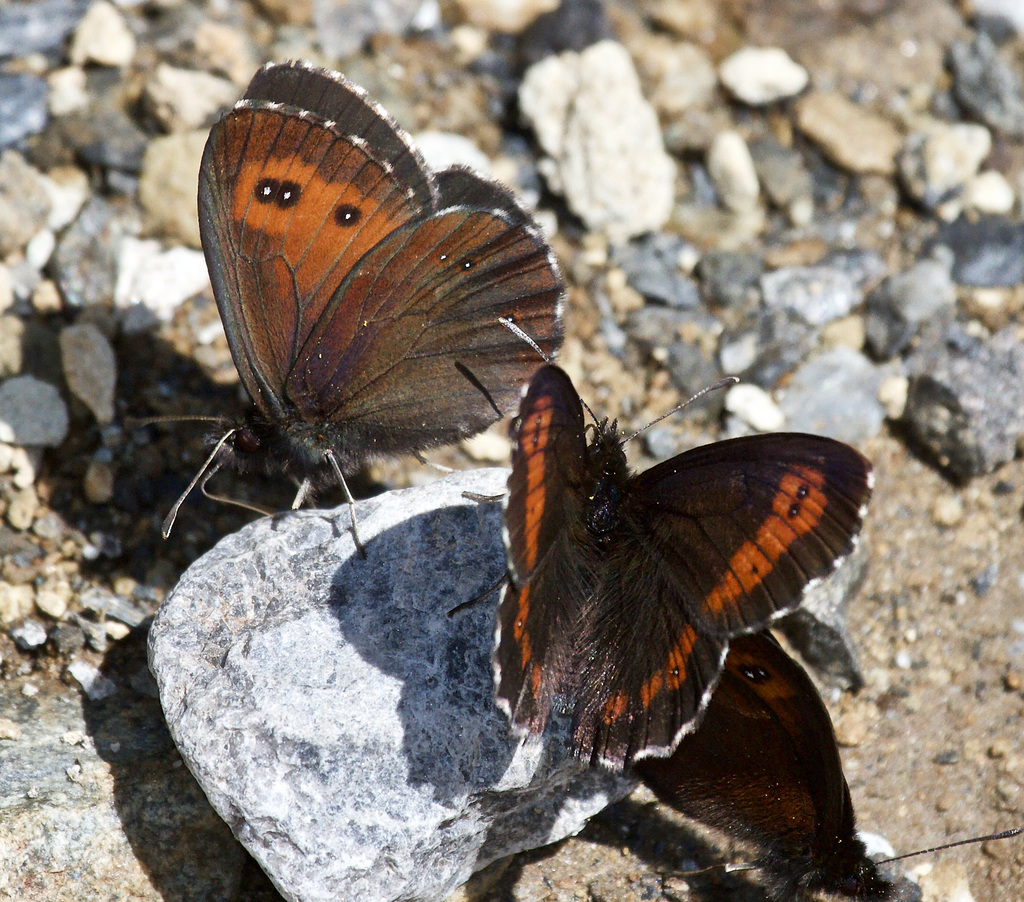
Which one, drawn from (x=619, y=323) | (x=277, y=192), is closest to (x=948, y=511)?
(x=619, y=323)

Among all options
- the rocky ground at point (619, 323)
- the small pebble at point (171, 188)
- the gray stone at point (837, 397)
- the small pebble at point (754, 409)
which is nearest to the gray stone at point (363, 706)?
the rocky ground at point (619, 323)

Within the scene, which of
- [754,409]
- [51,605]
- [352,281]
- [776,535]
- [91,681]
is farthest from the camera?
[754,409]

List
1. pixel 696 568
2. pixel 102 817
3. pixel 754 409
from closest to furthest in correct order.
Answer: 1. pixel 696 568
2. pixel 102 817
3. pixel 754 409

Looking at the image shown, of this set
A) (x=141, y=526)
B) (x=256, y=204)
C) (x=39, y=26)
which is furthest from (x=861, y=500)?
(x=39, y=26)

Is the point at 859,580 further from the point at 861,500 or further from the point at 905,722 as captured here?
the point at 861,500

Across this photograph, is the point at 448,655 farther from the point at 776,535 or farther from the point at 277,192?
the point at 277,192
